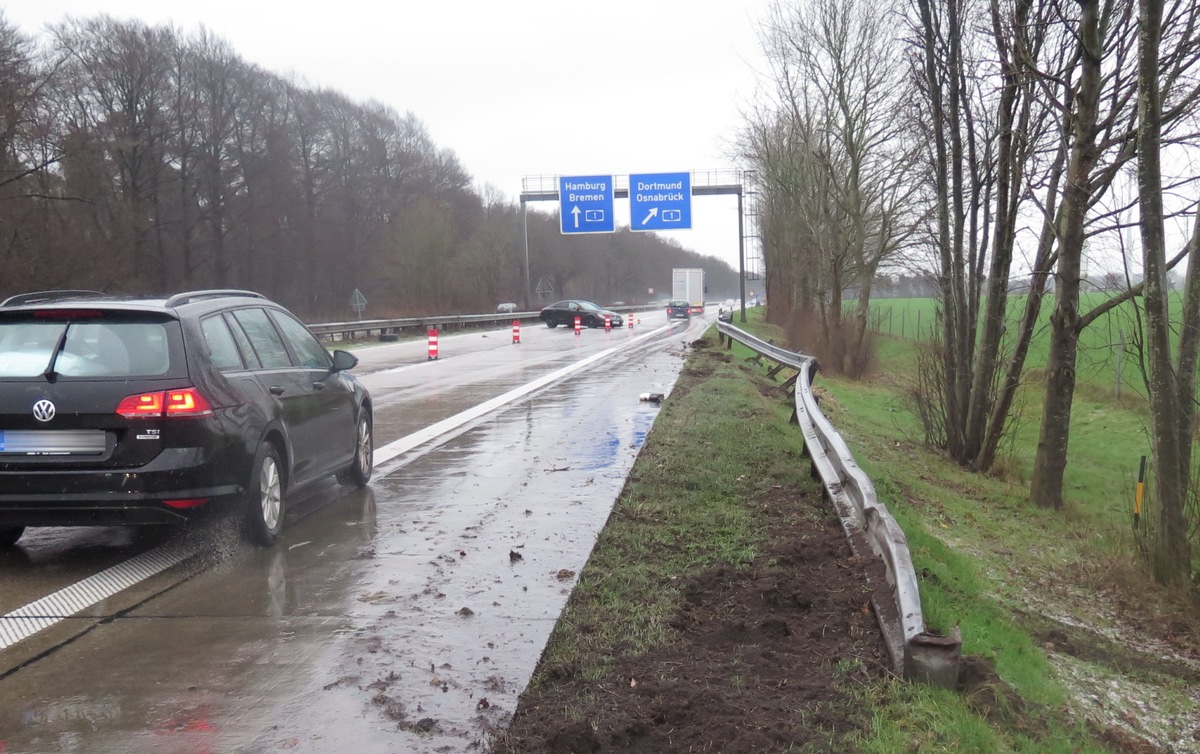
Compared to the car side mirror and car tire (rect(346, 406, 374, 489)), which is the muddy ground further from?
car tire (rect(346, 406, 374, 489))

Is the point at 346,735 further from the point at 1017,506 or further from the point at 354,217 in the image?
the point at 354,217

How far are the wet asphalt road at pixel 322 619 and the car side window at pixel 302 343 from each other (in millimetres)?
1054

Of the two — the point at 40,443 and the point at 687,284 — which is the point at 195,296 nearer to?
the point at 40,443

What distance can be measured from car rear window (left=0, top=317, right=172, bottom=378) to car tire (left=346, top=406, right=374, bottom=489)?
2.64 metres

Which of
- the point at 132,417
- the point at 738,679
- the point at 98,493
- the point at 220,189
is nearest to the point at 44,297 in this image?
the point at 132,417

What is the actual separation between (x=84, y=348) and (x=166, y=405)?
25.1 inches

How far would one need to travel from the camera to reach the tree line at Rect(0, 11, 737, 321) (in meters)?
38.8

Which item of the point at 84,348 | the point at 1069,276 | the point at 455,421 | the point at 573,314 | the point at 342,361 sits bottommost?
the point at 455,421

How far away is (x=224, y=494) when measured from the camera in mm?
6125

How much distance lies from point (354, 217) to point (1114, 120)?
72.1m

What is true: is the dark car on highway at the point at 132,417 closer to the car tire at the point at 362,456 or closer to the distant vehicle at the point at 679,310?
the car tire at the point at 362,456

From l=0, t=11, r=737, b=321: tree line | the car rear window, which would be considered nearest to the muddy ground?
the car rear window

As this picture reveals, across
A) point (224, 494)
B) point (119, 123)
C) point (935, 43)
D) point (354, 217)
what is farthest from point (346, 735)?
point (354, 217)

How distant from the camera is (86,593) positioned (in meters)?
5.64
